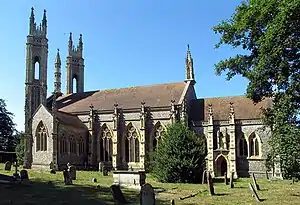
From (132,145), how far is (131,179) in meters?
20.3

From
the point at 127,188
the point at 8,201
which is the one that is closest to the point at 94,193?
the point at 127,188

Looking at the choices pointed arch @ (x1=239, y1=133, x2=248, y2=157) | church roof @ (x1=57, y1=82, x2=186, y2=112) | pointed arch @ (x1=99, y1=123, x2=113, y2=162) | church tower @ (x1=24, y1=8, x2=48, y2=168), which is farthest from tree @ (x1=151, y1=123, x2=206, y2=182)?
church tower @ (x1=24, y1=8, x2=48, y2=168)

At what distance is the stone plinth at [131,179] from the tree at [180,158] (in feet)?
17.9

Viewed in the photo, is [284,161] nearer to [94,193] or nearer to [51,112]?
[94,193]

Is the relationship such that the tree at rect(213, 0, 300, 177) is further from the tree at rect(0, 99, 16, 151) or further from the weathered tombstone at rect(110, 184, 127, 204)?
the tree at rect(0, 99, 16, 151)

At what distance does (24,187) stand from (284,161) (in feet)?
46.3

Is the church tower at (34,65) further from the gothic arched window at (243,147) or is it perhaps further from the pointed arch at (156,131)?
the gothic arched window at (243,147)

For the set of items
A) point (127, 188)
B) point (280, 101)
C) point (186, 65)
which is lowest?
point (127, 188)

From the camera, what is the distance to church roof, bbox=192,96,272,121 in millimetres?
41250

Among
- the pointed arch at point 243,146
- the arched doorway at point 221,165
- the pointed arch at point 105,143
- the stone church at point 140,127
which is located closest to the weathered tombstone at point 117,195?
the stone church at point 140,127

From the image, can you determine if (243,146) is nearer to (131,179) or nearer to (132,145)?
(132,145)

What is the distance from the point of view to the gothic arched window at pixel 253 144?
40125 mm

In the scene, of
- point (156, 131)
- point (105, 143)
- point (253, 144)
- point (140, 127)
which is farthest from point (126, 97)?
point (253, 144)

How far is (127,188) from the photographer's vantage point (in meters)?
24.0
